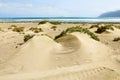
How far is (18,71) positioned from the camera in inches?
389

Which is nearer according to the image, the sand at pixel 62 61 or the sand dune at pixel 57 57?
the sand at pixel 62 61

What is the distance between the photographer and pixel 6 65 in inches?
420

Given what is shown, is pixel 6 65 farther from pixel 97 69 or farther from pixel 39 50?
pixel 97 69

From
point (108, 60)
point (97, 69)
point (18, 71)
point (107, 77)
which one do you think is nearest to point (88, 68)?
point (97, 69)

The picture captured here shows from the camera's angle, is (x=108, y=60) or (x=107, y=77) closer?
(x=107, y=77)

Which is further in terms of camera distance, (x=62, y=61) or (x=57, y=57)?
(x=57, y=57)

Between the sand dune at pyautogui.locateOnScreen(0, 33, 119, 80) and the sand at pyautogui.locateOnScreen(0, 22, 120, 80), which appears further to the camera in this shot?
the sand dune at pyautogui.locateOnScreen(0, 33, 119, 80)

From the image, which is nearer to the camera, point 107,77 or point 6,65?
point 107,77

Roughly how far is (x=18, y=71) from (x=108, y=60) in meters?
4.40

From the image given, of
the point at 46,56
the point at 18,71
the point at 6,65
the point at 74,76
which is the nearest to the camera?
the point at 74,76

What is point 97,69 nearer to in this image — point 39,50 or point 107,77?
point 107,77

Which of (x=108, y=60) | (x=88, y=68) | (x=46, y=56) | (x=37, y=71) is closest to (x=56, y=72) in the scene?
(x=37, y=71)

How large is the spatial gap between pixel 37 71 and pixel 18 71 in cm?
73

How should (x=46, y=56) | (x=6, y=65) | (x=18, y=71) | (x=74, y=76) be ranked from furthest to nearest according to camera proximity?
(x=46, y=56)
(x=6, y=65)
(x=18, y=71)
(x=74, y=76)
